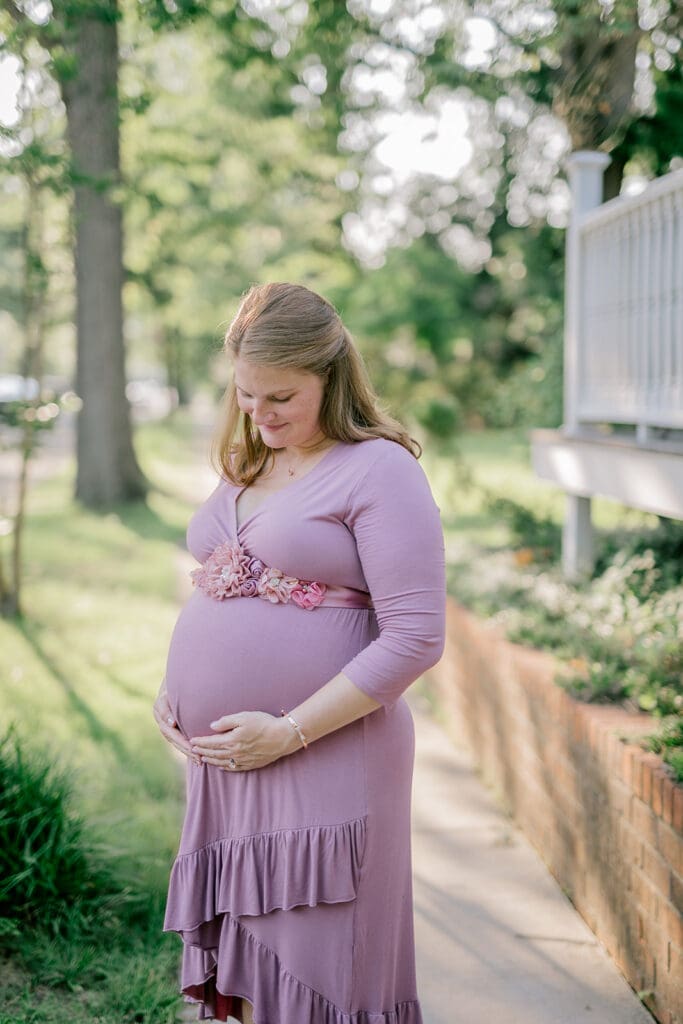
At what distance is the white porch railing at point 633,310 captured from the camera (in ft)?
15.2

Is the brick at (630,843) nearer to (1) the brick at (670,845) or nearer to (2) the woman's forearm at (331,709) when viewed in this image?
(1) the brick at (670,845)

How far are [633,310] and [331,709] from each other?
3594 mm

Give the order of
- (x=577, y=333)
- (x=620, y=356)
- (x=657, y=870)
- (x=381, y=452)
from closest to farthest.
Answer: (x=381, y=452) → (x=657, y=870) → (x=620, y=356) → (x=577, y=333)

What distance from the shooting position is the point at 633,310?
516 cm

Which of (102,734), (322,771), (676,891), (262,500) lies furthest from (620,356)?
(322,771)

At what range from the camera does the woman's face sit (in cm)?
224

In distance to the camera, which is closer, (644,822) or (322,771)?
(322,771)

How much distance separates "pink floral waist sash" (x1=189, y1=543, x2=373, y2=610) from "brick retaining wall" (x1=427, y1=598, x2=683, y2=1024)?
4.06 feet

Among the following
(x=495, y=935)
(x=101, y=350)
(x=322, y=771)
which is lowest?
(x=495, y=935)

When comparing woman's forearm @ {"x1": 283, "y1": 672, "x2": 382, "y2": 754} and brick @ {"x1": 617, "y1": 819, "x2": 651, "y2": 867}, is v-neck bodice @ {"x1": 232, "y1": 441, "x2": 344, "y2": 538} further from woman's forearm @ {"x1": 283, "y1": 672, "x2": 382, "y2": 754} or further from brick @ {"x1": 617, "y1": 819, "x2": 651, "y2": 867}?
brick @ {"x1": 617, "y1": 819, "x2": 651, "y2": 867}

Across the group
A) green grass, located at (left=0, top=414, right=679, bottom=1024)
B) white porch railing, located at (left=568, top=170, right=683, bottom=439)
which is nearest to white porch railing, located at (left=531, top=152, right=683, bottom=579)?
white porch railing, located at (left=568, top=170, right=683, bottom=439)

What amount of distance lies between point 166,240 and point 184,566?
38.5ft

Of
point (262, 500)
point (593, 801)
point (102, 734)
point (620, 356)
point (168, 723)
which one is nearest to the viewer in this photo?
point (262, 500)

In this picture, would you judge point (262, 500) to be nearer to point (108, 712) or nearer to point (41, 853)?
point (41, 853)
